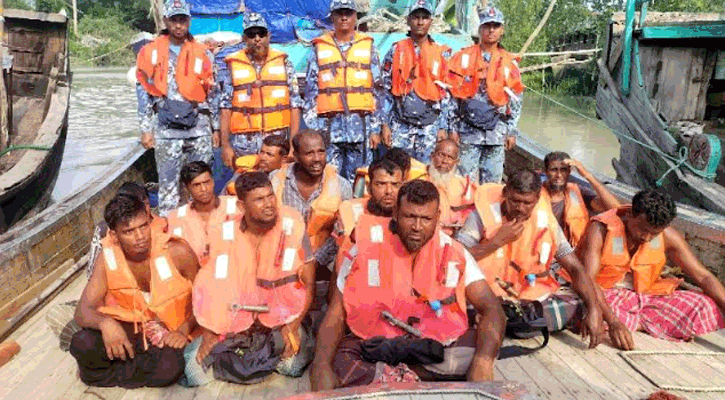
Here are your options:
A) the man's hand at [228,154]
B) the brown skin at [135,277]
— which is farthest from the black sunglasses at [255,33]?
the brown skin at [135,277]

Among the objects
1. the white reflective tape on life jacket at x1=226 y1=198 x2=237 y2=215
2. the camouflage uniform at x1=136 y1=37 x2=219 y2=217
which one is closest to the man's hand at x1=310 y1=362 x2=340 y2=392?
the white reflective tape on life jacket at x1=226 y1=198 x2=237 y2=215

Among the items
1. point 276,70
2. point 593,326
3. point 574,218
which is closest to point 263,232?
point 593,326

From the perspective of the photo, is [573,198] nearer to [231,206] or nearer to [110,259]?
[231,206]

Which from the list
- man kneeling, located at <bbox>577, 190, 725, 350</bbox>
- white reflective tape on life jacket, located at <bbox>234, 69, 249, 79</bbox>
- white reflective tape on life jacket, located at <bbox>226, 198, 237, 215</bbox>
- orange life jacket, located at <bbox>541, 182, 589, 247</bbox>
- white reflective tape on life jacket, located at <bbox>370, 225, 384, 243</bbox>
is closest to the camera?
white reflective tape on life jacket, located at <bbox>370, 225, 384, 243</bbox>

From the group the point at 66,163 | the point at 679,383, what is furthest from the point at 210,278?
the point at 66,163

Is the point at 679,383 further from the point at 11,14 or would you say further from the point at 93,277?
the point at 11,14

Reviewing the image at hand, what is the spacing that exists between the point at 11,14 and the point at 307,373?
24.7 feet

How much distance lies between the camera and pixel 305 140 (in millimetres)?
3355

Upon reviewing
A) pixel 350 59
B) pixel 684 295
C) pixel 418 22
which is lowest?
pixel 684 295

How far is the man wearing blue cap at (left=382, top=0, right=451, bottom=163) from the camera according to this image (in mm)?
4371

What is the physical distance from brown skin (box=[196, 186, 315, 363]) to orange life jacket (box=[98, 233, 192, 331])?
20 centimetres

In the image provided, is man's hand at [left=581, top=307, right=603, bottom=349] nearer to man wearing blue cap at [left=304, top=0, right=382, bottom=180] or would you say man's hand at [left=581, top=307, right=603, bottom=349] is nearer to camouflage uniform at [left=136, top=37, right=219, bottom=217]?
man wearing blue cap at [left=304, top=0, right=382, bottom=180]

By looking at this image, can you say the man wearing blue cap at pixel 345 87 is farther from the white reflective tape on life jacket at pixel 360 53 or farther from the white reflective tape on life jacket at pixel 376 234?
the white reflective tape on life jacket at pixel 376 234

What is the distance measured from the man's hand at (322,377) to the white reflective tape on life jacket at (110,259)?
99 centimetres
